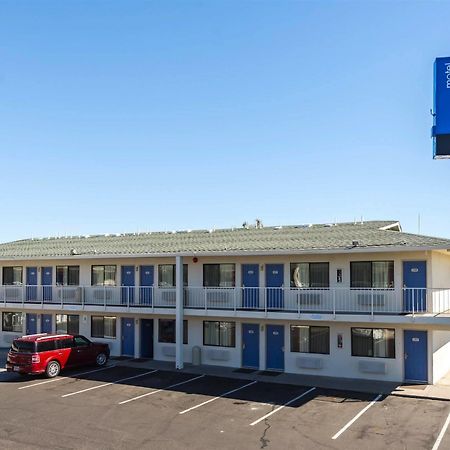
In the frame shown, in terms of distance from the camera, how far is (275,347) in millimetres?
23141

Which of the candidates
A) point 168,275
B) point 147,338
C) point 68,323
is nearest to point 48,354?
point 147,338

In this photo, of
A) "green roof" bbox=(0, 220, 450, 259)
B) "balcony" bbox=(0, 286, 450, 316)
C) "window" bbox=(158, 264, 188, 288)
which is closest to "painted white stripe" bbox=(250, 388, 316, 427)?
"balcony" bbox=(0, 286, 450, 316)

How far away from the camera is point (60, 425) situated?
1527 centimetres

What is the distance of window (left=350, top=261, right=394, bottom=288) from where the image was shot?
69.3ft

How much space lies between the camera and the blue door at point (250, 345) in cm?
2358

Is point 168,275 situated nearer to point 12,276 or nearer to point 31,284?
point 31,284

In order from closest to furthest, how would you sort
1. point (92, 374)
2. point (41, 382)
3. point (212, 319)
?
point (41, 382) → point (92, 374) → point (212, 319)

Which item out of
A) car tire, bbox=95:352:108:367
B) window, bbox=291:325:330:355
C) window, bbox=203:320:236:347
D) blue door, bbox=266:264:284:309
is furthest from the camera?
car tire, bbox=95:352:108:367

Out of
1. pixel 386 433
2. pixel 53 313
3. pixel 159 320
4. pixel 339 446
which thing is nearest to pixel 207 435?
pixel 339 446

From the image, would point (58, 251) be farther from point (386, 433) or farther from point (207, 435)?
point (386, 433)

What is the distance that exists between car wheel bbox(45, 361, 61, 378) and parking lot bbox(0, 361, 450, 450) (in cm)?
42

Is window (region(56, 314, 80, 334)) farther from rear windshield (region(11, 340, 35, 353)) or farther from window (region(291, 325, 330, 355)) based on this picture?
window (region(291, 325, 330, 355))

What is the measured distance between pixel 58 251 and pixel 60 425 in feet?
51.6

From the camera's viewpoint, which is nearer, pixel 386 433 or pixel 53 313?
pixel 386 433
